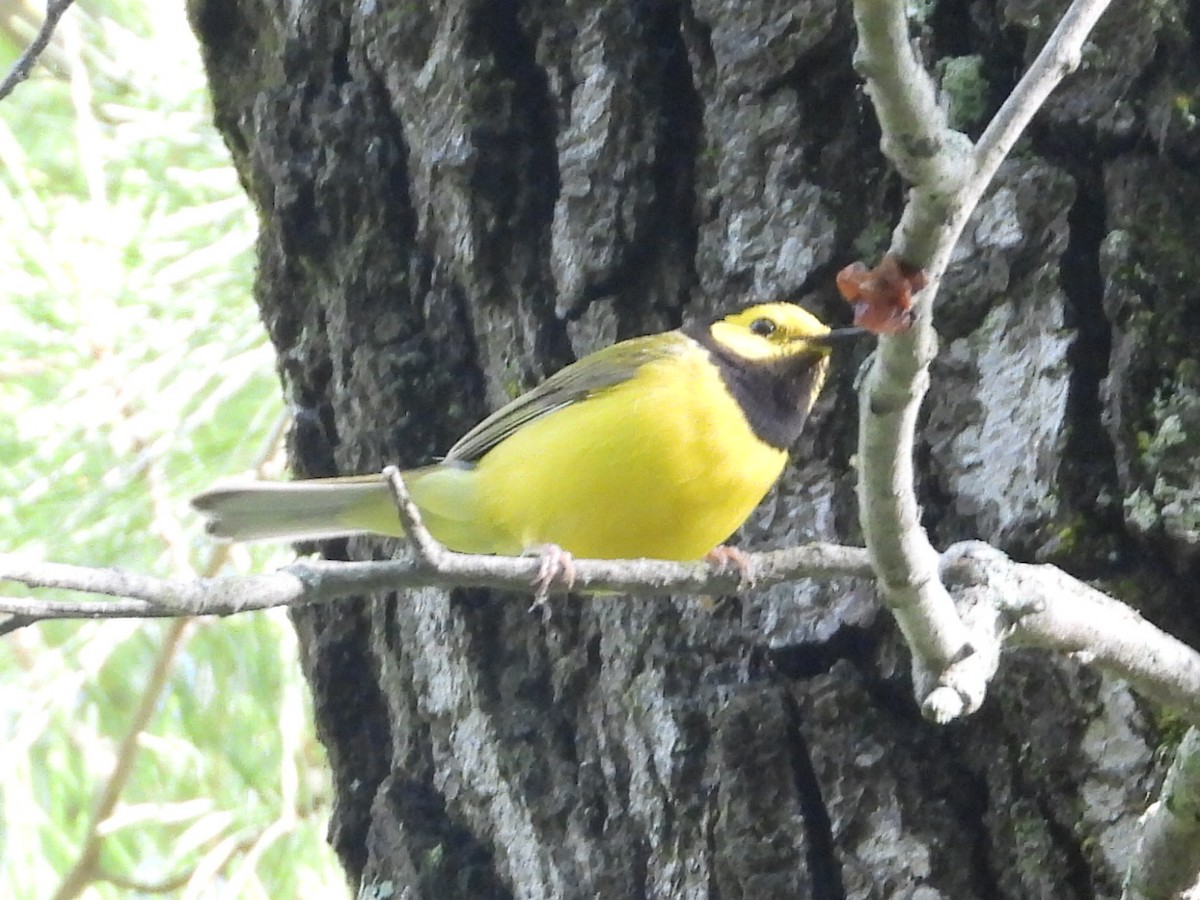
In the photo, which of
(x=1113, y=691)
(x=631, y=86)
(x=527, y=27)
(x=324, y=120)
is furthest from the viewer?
(x=324, y=120)

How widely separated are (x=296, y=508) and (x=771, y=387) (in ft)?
3.05

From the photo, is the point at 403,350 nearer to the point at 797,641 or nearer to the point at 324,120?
the point at 324,120

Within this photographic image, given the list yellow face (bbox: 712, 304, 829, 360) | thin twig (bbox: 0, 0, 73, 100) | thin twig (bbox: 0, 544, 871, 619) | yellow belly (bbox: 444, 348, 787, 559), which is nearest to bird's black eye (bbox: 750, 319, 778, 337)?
yellow face (bbox: 712, 304, 829, 360)

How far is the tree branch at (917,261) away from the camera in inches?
41.0

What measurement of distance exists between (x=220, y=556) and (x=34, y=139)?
1735 millimetres

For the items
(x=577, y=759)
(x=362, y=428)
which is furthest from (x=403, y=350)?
(x=577, y=759)

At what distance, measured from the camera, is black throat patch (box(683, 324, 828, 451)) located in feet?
8.08

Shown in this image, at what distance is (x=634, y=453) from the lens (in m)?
2.49

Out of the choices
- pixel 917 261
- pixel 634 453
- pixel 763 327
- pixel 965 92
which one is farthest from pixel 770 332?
pixel 917 261

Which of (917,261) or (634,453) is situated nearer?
(917,261)

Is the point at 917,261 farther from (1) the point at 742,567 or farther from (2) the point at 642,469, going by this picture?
(2) the point at 642,469

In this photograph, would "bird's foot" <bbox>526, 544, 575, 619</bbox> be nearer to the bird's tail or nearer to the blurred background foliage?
the bird's tail

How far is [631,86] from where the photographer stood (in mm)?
2438

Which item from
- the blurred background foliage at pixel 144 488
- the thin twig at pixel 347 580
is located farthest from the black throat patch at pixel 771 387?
the blurred background foliage at pixel 144 488
